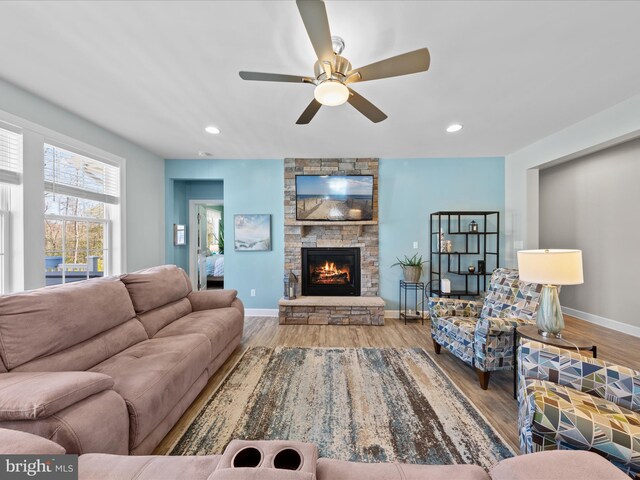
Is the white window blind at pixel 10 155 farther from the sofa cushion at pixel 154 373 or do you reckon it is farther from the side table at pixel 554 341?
the side table at pixel 554 341

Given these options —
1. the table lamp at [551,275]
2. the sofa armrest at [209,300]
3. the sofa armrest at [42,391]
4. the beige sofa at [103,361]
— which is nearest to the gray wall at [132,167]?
the sofa armrest at [209,300]

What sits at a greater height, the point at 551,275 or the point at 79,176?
the point at 79,176

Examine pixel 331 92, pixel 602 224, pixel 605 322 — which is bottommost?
pixel 605 322

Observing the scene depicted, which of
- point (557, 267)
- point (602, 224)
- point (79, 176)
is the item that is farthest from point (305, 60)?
point (602, 224)

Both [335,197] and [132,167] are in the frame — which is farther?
[335,197]

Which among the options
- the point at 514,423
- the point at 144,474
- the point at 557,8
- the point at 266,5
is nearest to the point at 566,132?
the point at 557,8

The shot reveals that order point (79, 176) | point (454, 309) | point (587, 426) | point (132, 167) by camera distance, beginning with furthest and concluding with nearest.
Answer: point (132, 167) → point (79, 176) → point (454, 309) → point (587, 426)

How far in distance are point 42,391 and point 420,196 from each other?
4.39m

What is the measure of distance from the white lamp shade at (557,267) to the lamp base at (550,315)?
13cm

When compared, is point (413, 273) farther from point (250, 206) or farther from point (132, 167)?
point (132, 167)

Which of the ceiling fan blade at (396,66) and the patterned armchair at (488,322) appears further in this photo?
the patterned armchair at (488,322)

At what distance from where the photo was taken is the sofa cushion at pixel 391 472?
0.79m

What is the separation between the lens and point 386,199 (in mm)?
4141

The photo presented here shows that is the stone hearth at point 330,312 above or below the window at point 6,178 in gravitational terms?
below
